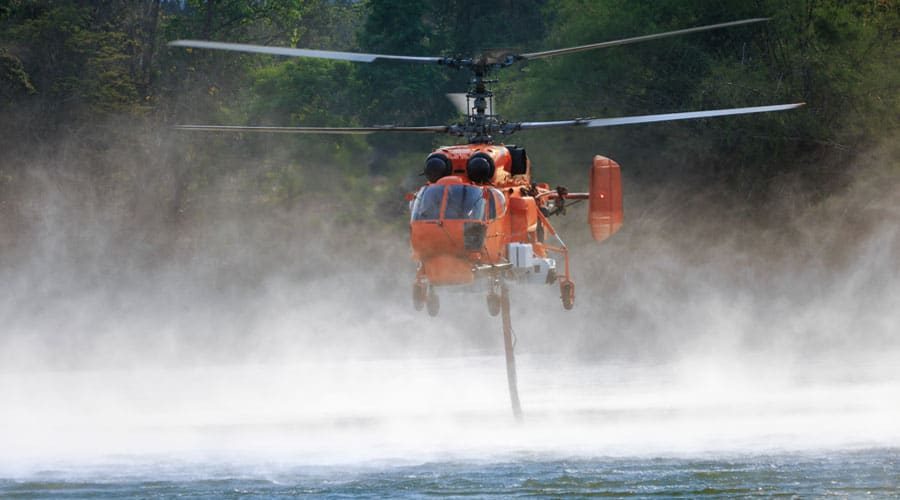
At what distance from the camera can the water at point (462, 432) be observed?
26703 mm

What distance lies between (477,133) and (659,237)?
3250 cm

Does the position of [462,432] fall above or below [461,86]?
below

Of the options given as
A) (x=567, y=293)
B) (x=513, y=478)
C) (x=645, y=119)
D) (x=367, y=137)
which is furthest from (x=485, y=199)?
(x=367, y=137)

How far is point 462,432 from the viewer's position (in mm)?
31625

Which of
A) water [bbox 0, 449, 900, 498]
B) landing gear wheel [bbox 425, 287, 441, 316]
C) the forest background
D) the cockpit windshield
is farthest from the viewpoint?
the forest background

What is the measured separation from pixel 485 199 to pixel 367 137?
47.0m

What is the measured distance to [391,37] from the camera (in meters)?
72.4

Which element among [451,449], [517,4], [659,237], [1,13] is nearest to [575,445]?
[451,449]

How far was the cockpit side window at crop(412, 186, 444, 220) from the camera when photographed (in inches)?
960

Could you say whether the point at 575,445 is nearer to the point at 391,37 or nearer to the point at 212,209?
the point at 212,209

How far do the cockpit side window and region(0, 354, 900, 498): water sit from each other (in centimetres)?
454

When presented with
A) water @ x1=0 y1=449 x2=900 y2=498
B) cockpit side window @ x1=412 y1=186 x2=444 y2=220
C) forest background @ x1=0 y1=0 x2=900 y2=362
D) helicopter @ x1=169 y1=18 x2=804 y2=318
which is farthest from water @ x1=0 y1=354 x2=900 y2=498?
forest background @ x1=0 y1=0 x2=900 y2=362

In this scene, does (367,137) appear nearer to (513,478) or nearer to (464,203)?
(513,478)

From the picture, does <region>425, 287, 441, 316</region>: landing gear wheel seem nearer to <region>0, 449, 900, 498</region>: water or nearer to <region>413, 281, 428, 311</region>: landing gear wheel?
<region>413, 281, 428, 311</region>: landing gear wheel
